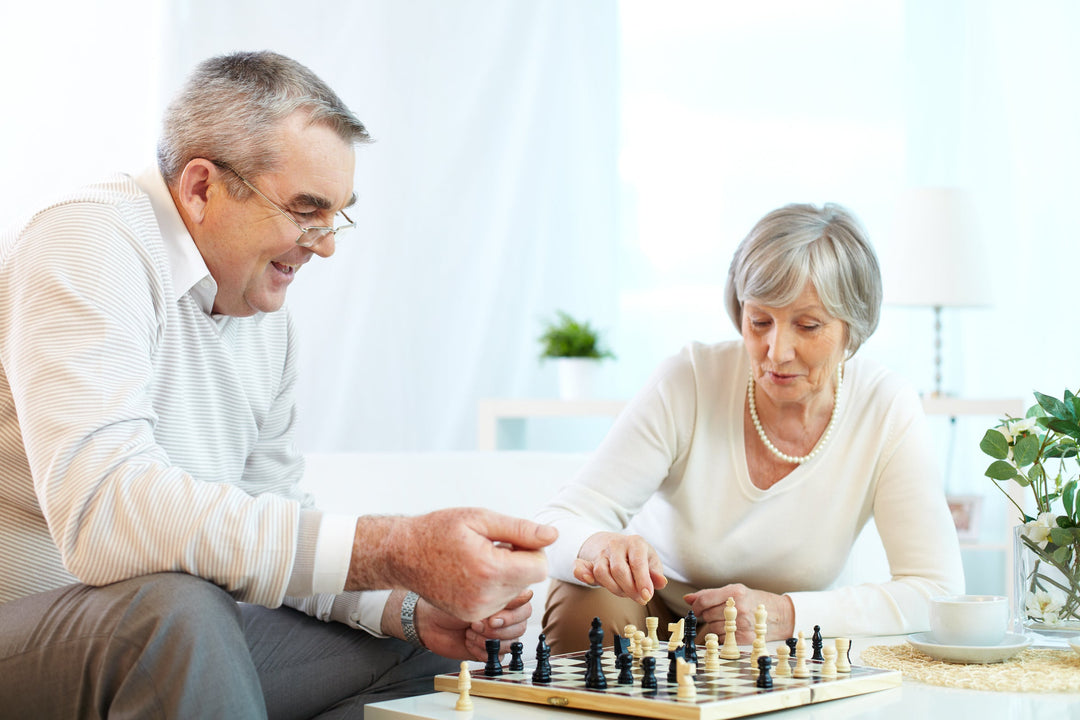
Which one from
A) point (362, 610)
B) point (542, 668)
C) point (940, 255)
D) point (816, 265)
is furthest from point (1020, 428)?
point (940, 255)

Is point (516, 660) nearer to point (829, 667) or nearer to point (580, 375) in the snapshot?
point (829, 667)

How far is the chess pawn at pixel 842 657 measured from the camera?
1.30m

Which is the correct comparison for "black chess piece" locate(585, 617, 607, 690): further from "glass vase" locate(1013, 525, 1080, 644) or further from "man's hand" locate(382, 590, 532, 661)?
"glass vase" locate(1013, 525, 1080, 644)

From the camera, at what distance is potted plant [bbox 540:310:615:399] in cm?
365

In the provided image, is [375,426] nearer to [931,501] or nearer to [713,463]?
[713,463]

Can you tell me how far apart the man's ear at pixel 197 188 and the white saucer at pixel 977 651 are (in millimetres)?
1130

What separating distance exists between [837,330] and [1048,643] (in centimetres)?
62

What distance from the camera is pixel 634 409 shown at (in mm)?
2047

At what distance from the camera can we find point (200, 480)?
4.26 feet

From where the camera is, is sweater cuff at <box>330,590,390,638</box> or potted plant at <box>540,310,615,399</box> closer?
sweater cuff at <box>330,590,390,638</box>

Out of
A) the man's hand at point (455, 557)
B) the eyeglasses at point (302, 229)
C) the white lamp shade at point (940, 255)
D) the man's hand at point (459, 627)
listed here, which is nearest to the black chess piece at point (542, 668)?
the man's hand at point (455, 557)

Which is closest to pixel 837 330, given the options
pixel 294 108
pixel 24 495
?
pixel 294 108

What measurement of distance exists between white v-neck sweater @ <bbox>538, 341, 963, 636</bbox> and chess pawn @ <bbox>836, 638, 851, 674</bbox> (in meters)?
0.59

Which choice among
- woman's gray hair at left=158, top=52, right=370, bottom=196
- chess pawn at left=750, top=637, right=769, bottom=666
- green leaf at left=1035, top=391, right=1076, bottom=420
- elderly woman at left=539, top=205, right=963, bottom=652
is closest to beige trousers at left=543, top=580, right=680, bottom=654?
elderly woman at left=539, top=205, right=963, bottom=652
